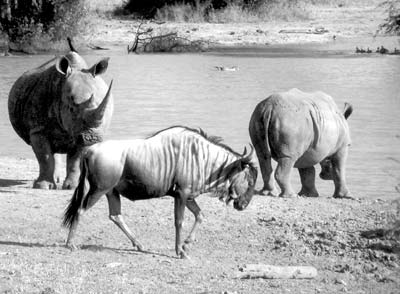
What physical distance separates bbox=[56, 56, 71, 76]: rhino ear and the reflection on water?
11.8 ft

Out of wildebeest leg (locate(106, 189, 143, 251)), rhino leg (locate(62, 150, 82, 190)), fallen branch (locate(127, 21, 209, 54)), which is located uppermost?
wildebeest leg (locate(106, 189, 143, 251))

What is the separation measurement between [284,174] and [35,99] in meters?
2.77

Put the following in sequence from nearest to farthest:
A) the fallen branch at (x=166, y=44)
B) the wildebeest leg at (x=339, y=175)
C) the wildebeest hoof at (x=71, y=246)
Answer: the wildebeest hoof at (x=71, y=246) → the wildebeest leg at (x=339, y=175) → the fallen branch at (x=166, y=44)

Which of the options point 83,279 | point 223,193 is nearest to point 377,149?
point 223,193

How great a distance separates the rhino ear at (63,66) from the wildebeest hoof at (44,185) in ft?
3.99

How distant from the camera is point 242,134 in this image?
19.1 m

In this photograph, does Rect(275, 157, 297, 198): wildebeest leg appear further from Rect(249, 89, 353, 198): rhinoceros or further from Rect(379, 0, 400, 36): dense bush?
Rect(379, 0, 400, 36): dense bush

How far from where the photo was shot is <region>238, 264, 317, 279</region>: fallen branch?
8.12 metres

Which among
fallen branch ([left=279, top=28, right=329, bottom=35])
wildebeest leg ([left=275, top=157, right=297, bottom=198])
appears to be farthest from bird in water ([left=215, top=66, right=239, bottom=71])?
wildebeest leg ([left=275, top=157, right=297, bottom=198])

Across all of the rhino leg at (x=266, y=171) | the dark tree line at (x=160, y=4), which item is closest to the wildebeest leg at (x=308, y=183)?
the rhino leg at (x=266, y=171)

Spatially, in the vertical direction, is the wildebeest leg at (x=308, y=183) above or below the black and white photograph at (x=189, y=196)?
below

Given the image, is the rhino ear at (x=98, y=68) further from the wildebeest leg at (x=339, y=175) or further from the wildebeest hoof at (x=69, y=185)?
the wildebeest leg at (x=339, y=175)

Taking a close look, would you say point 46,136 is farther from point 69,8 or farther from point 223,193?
point 69,8

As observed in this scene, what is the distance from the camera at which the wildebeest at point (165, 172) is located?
8.59 meters
